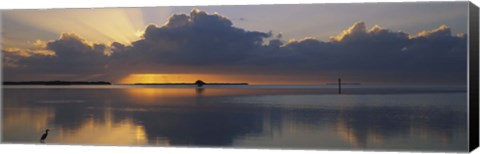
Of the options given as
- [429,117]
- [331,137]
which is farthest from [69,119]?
[429,117]

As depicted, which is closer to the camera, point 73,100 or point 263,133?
point 263,133

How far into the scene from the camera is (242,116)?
12.4 metres

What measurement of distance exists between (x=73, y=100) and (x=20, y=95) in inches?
32.0

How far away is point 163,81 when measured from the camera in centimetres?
1250

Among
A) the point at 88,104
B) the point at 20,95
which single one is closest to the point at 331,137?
the point at 88,104

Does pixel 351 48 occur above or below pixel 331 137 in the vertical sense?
above

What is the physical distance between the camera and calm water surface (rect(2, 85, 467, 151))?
37.2 feet

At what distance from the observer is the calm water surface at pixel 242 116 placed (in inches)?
446

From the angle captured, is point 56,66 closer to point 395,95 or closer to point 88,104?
point 88,104

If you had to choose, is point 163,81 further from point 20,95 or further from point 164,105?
point 20,95

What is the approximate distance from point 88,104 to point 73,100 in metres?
0.23

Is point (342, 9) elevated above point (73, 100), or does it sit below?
above

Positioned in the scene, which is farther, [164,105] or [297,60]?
[164,105]

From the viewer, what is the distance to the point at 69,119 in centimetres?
1273
